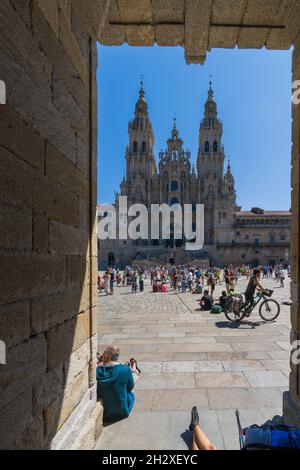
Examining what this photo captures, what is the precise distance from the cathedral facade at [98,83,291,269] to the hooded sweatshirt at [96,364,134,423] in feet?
157

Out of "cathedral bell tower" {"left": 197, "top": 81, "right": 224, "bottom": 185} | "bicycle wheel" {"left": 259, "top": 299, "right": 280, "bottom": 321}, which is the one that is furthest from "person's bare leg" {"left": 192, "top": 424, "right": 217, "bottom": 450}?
"cathedral bell tower" {"left": 197, "top": 81, "right": 224, "bottom": 185}

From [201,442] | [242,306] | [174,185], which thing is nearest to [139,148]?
[174,185]

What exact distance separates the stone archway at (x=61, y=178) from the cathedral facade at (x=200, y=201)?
158 ft

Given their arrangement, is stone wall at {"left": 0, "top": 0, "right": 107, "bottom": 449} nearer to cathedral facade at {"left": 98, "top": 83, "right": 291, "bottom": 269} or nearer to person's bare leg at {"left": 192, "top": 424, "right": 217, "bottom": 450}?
person's bare leg at {"left": 192, "top": 424, "right": 217, "bottom": 450}

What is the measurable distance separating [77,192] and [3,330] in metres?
1.59

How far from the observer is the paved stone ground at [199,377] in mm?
3238

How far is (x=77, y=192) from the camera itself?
2891 mm

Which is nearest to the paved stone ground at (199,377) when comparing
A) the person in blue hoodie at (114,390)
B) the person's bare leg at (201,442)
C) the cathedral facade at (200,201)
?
the person in blue hoodie at (114,390)

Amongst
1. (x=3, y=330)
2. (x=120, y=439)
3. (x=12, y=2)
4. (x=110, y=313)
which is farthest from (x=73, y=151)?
(x=110, y=313)

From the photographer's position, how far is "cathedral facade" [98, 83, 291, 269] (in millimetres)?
54969

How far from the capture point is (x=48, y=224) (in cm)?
223

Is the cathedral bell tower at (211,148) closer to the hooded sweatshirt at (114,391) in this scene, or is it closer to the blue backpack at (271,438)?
the hooded sweatshirt at (114,391)

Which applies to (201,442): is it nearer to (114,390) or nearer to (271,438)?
(271,438)

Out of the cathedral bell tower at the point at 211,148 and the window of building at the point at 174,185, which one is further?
the window of building at the point at 174,185
